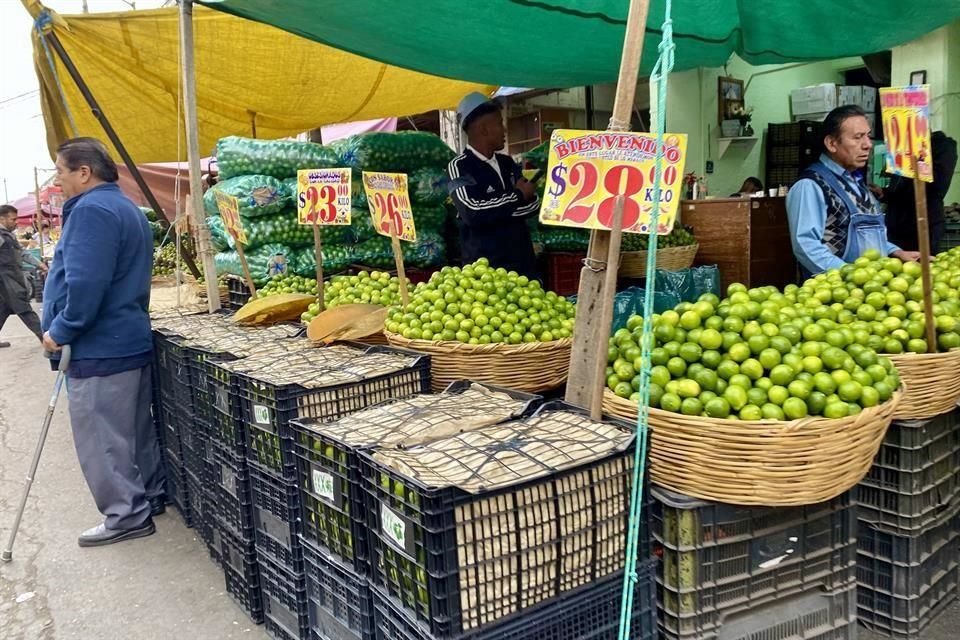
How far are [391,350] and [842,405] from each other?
186cm

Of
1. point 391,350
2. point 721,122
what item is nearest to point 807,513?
point 391,350

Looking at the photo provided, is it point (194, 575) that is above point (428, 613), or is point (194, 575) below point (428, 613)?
below

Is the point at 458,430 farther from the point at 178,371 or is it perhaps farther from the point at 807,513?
the point at 178,371

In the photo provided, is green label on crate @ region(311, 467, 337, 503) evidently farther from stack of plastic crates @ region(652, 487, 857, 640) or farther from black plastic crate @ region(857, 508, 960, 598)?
black plastic crate @ region(857, 508, 960, 598)

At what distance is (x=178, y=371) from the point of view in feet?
12.7

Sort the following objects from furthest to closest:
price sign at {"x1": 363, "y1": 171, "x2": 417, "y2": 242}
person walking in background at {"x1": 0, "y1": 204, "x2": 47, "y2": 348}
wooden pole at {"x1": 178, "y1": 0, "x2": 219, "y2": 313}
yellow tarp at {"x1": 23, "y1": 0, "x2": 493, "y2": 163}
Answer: person walking in background at {"x1": 0, "y1": 204, "x2": 47, "y2": 348} → yellow tarp at {"x1": 23, "y1": 0, "x2": 493, "y2": 163} → wooden pole at {"x1": 178, "y1": 0, "x2": 219, "y2": 313} → price sign at {"x1": 363, "y1": 171, "x2": 417, "y2": 242}

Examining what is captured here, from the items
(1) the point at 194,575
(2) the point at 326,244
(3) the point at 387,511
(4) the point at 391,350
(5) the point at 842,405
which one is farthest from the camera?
(2) the point at 326,244

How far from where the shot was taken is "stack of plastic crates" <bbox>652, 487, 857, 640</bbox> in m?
2.03

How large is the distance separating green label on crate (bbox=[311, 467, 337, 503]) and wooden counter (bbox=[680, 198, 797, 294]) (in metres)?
4.35

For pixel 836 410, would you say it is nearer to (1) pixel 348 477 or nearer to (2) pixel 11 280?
(1) pixel 348 477

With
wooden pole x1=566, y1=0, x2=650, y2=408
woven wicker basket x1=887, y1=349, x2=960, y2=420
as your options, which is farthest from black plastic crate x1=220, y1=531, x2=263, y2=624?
woven wicker basket x1=887, y1=349, x2=960, y2=420

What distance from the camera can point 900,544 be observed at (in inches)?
103

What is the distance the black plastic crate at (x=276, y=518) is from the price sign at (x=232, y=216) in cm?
206

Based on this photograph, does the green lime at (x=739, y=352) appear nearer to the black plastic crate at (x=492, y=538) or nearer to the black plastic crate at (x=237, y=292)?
the black plastic crate at (x=492, y=538)
